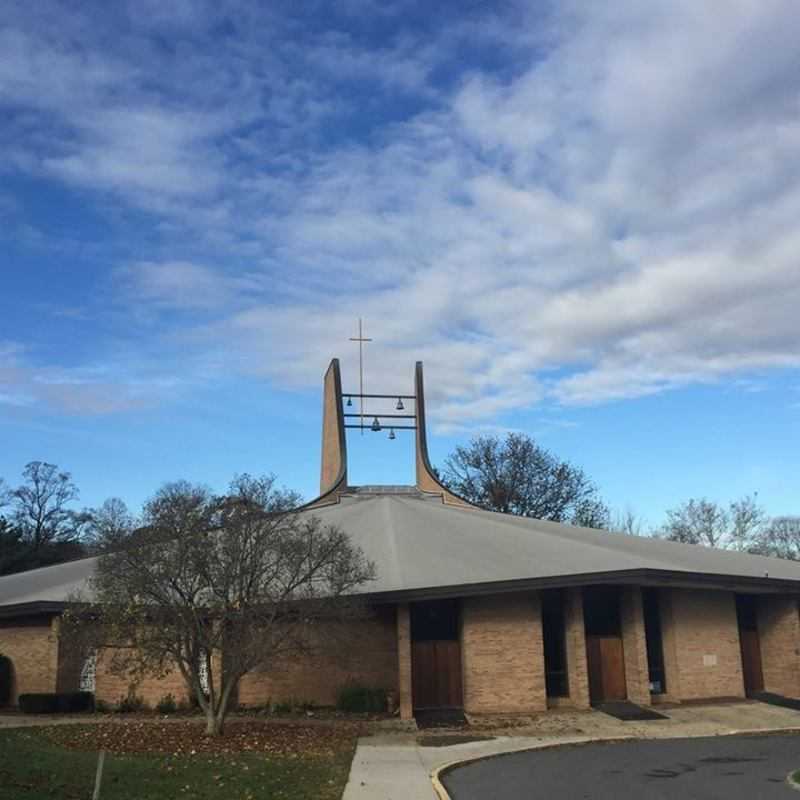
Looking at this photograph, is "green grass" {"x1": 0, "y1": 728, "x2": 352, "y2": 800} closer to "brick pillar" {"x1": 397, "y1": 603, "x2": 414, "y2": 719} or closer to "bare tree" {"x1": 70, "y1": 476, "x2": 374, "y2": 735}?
"bare tree" {"x1": 70, "y1": 476, "x2": 374, "y2": 735}

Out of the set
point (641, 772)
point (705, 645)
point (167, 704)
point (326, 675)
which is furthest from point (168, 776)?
point (705, 645)

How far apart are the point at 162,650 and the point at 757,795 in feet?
35.7

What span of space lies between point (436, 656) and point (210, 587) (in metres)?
8.04

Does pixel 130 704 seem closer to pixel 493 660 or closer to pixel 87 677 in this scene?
pixel 87 677

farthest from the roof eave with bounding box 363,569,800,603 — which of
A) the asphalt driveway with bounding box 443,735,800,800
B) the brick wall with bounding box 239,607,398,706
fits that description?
the asphalt driveway with bounding box 443,735,800,800

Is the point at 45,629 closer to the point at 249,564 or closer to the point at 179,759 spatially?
the point at 249,564

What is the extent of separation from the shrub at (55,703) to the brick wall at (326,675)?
3.99 meters

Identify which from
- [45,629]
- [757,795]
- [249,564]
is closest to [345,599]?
[249,564]

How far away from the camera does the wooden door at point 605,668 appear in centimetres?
2394

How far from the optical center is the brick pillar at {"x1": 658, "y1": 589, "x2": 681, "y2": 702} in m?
24.0

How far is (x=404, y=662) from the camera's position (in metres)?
21.7

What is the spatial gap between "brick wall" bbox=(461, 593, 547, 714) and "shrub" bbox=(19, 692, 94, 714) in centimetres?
976

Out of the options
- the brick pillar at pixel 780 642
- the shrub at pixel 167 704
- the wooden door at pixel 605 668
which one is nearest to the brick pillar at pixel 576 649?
the wooden door at pixel 605 668

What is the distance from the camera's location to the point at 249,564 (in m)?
17.9
